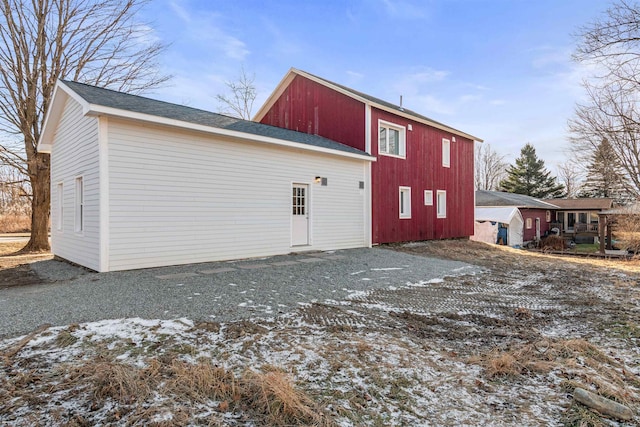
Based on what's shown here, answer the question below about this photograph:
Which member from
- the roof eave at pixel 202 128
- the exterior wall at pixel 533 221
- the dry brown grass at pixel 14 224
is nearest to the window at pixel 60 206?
the roof eave at pixel 202 128

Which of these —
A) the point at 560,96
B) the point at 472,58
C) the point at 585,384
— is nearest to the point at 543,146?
the point at 560,96

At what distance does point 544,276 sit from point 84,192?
10.6m

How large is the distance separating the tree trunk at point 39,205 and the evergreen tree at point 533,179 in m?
39.7

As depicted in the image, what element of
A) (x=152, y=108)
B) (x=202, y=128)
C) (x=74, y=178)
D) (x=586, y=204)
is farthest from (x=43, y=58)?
(x=586, y=204)

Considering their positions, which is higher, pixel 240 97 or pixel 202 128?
pixel 240 97

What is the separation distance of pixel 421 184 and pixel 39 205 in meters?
14.8

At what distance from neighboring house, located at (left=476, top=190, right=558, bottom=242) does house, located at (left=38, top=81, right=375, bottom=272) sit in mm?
17740

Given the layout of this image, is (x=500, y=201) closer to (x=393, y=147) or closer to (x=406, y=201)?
(x=406, y=201)

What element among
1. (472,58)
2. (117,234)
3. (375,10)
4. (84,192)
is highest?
(375,10)

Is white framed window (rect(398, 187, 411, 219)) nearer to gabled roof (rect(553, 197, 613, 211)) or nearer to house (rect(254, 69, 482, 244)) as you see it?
house (rect(254, 69, 482, 244))

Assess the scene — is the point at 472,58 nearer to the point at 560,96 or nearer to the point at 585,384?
the point at 560,96

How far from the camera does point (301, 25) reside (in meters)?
12.2

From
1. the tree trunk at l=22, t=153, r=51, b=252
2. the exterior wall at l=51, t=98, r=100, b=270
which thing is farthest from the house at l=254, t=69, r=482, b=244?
the tree trunk at l=22, t=153, r=51, b=252

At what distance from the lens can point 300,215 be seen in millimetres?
9766
